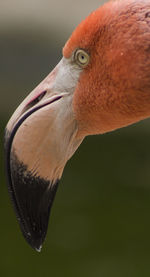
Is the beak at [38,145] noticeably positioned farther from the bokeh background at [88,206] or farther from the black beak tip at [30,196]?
the bokeh background at [88,206]

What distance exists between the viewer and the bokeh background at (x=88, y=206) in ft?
11.3

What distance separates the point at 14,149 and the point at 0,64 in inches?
80.7

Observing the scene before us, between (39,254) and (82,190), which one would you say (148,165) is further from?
(39,254)

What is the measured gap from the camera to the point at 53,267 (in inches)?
141

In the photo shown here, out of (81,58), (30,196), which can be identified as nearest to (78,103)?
(81,58)

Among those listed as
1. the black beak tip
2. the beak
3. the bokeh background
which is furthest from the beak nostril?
the bokeh background

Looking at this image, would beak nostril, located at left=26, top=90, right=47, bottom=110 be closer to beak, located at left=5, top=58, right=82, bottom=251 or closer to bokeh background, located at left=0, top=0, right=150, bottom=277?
beak, located at left=5, top=58, right=82, bottom=251

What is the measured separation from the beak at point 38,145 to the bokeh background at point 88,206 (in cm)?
188

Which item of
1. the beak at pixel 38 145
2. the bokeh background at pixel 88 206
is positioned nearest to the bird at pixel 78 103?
the beak at pixel 38 145

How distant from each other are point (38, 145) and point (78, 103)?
177 mm

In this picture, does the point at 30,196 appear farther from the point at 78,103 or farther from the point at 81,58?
the point at 81,58

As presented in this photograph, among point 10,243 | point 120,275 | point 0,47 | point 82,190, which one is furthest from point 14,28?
point 120,275

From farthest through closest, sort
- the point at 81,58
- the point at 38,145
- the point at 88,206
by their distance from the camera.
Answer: the point at 88,206
the point at 38,145
the point at 81,58

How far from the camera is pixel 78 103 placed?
1.44 m
